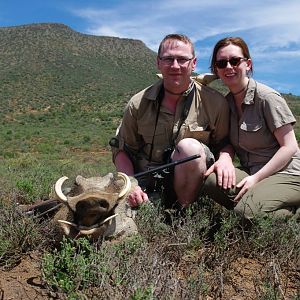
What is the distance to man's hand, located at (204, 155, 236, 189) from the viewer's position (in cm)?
462

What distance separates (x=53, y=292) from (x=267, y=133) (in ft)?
8.67

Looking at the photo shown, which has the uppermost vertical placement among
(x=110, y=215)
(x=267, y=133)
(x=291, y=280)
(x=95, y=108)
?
(x=267, y=133)

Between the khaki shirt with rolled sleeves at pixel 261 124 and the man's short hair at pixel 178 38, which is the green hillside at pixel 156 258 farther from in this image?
the man's short hair at pixel 178 38

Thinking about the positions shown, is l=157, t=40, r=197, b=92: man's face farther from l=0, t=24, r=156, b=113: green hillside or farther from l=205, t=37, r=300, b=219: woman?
l=0, t=24, r=156, b=113: green hillside

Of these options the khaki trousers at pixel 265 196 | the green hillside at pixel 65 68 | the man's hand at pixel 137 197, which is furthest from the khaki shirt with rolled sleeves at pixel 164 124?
the green hillside at pixel 65 68

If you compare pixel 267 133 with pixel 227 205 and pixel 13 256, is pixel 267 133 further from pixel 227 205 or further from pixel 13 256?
pixel 13 256

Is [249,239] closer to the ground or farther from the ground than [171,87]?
closer to the ground

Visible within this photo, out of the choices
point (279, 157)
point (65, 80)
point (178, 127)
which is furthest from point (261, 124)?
point (65, 80)

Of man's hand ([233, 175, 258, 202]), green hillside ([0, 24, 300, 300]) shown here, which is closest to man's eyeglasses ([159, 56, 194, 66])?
man's hand ([233, 175, 258, 202])

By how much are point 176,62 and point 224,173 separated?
1.17m

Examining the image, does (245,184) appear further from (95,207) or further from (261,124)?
(95,207)

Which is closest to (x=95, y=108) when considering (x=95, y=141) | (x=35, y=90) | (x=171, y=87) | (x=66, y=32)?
(x=35, y=90)

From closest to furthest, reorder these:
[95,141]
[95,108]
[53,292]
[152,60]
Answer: [53,292]
[95,141]
[95,108]
[152,60]

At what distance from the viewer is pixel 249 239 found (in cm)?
411
